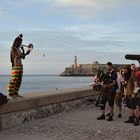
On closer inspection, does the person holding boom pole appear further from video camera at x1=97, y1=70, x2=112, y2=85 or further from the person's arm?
video camera at x1=97, y1=70, x2=112, y2=85

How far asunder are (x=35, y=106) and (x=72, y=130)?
183cm

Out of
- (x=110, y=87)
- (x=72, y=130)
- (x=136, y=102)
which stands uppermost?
(x=110, y=87)

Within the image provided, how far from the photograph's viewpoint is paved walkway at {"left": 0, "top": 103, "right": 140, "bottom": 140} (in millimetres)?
10355

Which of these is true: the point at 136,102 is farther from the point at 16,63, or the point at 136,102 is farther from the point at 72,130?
the point at 16,63

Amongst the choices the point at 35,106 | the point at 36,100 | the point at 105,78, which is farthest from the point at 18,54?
the point at 105,78

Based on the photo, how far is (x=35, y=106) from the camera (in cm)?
1269

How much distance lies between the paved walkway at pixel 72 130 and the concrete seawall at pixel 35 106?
19cm

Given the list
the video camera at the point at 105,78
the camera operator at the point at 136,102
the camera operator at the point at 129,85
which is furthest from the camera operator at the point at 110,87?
the camera operator at the point at 136,102

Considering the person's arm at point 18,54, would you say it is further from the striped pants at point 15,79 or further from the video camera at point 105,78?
the video camera at point 105,78

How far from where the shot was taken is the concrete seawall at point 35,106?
11180mm

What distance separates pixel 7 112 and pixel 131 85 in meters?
3.52

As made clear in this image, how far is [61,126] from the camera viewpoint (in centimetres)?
1180

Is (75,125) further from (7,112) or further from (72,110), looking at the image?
(72,110)

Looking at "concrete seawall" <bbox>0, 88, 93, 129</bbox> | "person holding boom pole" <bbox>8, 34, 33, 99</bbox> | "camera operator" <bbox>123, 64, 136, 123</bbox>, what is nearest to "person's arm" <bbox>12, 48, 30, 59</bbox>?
"person holding boom pole" <bbox>8, 34, 33, 99</bbox>
